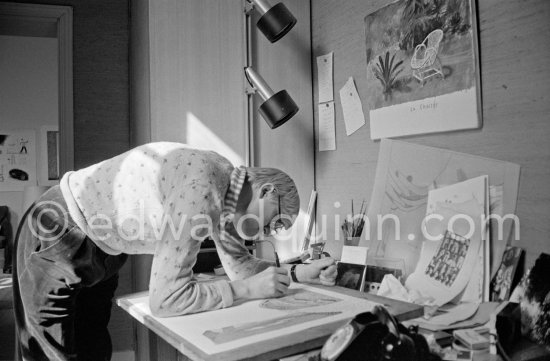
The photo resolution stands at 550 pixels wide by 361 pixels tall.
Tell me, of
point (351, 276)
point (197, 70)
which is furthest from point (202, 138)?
point (351, 276)

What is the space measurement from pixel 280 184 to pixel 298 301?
30cm

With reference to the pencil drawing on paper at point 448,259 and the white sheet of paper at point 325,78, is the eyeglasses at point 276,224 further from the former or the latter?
the white sheet of paper at point 325,78

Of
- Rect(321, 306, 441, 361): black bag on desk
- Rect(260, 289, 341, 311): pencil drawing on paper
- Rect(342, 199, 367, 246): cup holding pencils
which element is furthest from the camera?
Rect(342, 199, 367, 246): cup holding pencils

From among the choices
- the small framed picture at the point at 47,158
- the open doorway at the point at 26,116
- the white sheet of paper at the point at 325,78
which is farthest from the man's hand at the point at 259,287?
the small framed picture at the point at 47,158

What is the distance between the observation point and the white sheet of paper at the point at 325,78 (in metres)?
1.77

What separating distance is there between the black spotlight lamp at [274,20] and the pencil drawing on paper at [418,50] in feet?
0.89

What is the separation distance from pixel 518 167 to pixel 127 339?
2.05m

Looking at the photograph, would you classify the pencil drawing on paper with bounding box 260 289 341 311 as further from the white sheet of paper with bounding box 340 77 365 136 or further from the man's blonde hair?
the white sheet of paper with bounding box 340 77 365 136

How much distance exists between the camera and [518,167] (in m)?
1.12

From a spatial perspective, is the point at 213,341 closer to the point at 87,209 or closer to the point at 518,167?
the point at 87,209

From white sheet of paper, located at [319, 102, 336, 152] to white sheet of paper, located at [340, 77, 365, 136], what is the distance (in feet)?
0.26

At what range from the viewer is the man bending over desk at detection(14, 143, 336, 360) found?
1027 mm

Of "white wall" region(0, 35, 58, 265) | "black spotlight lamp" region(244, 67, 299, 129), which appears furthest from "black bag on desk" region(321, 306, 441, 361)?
"white wall" region(0, 35, 58, 265)

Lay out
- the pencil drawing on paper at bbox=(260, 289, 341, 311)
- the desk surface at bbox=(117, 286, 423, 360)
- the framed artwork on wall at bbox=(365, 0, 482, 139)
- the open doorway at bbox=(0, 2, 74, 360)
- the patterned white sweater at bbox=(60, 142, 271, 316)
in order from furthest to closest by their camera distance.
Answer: the open doorway at bbox=(0, 2, 74, 360)
the framed artwork on wall at bbox=(365, 0, 482, 139)
the pencil drawing on paper at bbox=(260, 289, 341, 311)
the patterned white sweater at bbox=(60, 142, 271, 316)
the desk surface at bbox=(117, 286, 423, 360)
